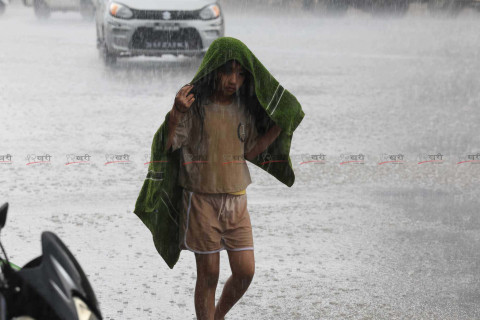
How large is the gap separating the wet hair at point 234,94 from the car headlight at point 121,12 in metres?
9.09

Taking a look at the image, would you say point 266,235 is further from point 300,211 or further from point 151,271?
point 151,271

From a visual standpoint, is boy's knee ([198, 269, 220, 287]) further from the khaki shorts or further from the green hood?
the green hood

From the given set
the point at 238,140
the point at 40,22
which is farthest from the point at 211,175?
the point at 40,22

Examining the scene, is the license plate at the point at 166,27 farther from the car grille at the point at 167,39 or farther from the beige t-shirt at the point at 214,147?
the beige t-shirt at the point at 214,147

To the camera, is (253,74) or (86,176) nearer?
(253,74)

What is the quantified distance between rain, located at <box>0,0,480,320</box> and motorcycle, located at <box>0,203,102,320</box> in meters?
2.05

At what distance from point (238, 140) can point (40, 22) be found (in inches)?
730

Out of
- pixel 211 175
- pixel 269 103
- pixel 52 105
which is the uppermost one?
pixel 269 103

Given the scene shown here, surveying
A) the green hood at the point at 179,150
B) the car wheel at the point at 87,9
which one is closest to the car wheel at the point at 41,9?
the car wheel at the point at 87,9

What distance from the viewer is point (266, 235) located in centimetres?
560

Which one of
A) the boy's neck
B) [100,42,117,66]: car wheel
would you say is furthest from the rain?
the boy's neck

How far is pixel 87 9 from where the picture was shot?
2148 centimetres

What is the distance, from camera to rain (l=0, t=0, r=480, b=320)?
4.63 metres

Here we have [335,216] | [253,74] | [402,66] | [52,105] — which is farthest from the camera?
[402,66]
